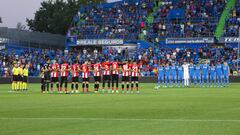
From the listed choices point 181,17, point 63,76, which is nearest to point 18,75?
point 63,76

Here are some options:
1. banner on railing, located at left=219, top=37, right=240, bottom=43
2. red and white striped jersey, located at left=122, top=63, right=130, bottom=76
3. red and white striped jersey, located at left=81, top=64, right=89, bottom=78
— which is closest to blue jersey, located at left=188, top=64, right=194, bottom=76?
red and white striped jersey, located at left=122, top=63, right=130, bottom=76

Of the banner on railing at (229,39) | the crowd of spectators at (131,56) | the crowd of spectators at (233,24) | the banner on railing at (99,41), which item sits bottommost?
the crowd of spectators at (131,56)

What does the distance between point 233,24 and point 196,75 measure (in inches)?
863

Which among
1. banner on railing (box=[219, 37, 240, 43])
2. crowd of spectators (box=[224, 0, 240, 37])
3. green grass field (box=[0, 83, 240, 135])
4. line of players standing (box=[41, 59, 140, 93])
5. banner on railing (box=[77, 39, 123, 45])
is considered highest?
crowd of spectators (box=[224, 0, 240, 37])

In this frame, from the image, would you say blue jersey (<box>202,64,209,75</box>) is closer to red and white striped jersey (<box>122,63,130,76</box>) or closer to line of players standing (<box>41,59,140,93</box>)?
line of players standing (<box>41,59,140,93</box>)

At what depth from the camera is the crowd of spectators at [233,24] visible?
234 feet

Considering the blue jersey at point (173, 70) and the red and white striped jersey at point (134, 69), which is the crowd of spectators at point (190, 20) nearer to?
the blue jersey at point (173, 70)

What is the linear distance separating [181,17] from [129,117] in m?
59.4

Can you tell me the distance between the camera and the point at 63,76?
38.8 meters

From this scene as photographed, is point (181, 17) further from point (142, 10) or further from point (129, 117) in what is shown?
point (129, 117)

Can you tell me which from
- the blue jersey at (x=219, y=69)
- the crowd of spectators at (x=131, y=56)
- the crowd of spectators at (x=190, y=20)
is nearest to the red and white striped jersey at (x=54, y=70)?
the blue jersey at (x=219, y=69)

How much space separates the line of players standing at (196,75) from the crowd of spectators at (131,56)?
13.6m

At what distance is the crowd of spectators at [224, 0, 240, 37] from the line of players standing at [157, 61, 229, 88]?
65.3 feet

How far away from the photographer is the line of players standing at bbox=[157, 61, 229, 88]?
51.5m
